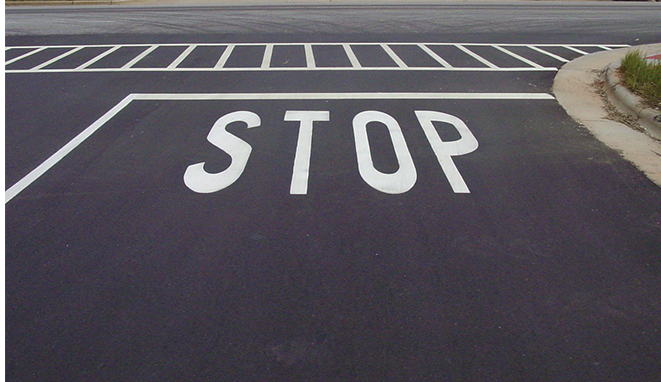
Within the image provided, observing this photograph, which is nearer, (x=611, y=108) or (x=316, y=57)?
(x=611, y=108)

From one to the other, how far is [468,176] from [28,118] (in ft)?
19.8

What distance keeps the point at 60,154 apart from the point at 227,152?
1891 millimetres

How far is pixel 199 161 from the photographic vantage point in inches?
245

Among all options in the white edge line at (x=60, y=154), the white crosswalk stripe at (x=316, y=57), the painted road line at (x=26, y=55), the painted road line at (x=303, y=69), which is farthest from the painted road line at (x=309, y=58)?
the painted road line at (x=26, y=55)

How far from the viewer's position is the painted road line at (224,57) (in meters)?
11.6

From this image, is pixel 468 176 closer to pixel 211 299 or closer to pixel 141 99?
pixel 211 299

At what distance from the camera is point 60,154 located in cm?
648

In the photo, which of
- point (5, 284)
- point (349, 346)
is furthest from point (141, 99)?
point (349, 346)

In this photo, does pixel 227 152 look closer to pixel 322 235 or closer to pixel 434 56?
pixel 322 235

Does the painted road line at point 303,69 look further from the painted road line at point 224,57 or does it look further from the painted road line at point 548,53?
the painted road line at point 548,53

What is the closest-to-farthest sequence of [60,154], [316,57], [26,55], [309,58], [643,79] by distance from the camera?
[60,154], [643,79], [309,58], [316,57], [26,55]

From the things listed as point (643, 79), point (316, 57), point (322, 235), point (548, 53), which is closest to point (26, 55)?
point (316, 57)

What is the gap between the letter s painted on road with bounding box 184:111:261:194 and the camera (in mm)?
5607

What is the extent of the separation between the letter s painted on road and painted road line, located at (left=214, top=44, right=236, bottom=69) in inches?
157
